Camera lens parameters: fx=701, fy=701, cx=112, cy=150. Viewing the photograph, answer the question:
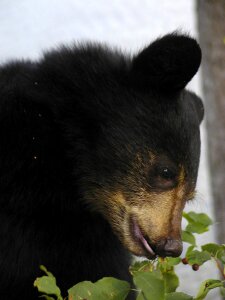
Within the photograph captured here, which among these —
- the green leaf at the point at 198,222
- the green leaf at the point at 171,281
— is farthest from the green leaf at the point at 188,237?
the green leaf at the point at 171,281

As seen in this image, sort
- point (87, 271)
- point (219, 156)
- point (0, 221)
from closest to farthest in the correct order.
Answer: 1. point (0, 221)
2. point (87, 271)
3. point (219, 156)

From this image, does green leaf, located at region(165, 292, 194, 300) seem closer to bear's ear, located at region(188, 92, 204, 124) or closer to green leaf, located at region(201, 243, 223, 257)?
green leaf, located at region(201, 243, 223, 257)

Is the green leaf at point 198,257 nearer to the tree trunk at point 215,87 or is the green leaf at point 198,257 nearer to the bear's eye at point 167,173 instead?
the bear's eye at point 167,173

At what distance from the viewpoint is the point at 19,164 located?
2.49m

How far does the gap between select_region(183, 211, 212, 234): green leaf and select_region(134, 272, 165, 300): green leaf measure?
1.67 ft

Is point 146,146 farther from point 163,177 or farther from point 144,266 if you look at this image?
point 144,266

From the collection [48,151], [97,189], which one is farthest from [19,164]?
[97,189]

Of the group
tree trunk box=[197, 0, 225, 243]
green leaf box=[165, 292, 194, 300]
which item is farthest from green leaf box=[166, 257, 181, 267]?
tree trunk box=[197, 0, 225, 243]

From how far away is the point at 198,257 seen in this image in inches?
82.4

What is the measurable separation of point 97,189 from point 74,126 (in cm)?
25

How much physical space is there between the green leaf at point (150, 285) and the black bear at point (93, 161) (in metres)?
0.57

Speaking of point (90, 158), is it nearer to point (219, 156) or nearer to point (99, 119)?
point (99, 119)

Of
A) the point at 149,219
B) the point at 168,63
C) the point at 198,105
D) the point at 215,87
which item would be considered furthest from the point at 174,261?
the point at 215,87

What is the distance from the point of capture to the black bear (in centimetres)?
248
